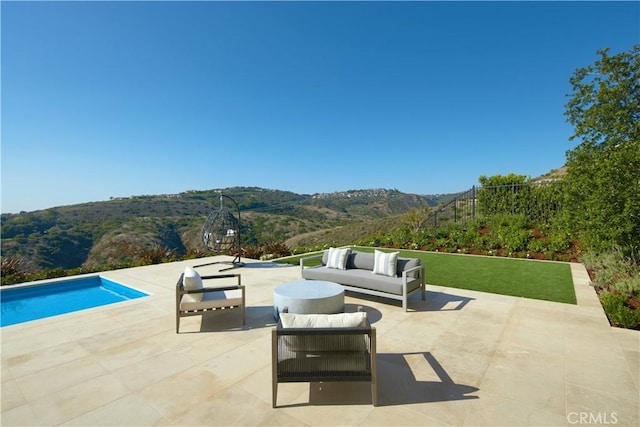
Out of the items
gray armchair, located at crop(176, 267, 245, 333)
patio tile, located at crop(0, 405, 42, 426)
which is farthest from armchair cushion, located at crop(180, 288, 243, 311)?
patio tile, located at crop(0, 405, 42, 426)

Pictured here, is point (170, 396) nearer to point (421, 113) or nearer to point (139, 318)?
point (139, 318)

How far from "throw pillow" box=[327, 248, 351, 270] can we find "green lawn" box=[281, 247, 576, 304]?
2319 millimetres

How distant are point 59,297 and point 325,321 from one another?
8.08 metres

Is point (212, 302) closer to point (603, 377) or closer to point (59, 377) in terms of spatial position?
point (59, 377)

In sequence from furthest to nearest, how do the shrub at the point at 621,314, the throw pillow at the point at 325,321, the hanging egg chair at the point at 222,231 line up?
1. the hanging egg chair at the point at 222,231
2. the shrub at the point at 621,314
3. the throw pillow at the point at 325,321

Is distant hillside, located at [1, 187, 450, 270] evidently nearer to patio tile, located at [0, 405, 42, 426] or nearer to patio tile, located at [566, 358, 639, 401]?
patio tile, located at [0, 405, 42, 426]

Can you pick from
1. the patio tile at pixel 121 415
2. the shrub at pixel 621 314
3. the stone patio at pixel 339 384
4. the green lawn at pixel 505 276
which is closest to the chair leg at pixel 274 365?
the stone patio at pixel 339 384

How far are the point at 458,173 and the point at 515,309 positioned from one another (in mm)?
23407

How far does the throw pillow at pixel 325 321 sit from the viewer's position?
2.65m

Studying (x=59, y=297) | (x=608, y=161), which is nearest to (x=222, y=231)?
(x=59, y=297)

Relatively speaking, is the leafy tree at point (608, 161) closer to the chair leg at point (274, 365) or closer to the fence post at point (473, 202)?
the fence post at point (473, 202)

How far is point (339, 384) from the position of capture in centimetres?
292

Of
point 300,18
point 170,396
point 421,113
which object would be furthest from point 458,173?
point 170,396

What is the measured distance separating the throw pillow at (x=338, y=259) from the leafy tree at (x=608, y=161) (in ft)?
18.0
